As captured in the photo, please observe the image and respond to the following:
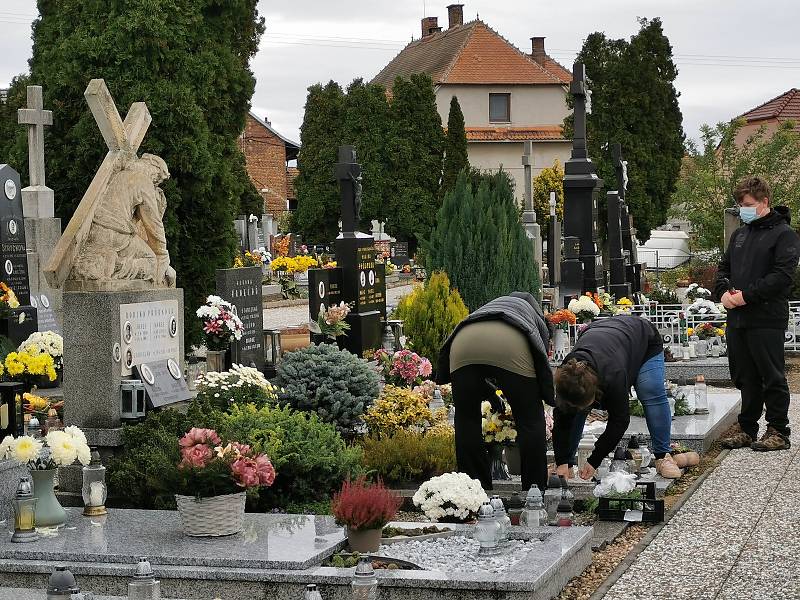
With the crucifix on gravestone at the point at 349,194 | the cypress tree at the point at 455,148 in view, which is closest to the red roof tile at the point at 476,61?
the cypress tree at the point at 455,148

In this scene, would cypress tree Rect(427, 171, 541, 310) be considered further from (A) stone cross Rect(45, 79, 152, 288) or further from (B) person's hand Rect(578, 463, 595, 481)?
(B) person's hand Rect(578, 463, 595, 481)

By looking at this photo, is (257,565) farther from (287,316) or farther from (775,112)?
(775,112)

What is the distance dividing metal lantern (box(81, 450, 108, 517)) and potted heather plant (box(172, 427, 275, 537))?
2.56ft

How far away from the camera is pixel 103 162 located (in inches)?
374

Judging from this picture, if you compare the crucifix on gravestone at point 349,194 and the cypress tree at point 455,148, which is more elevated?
the cypress tree at point 455,148

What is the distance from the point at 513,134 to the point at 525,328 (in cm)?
5048

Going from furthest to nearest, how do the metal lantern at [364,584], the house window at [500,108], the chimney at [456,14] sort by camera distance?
the chimney at [456,14] → the house window at [500,108] → the metal lantern at [364,584]

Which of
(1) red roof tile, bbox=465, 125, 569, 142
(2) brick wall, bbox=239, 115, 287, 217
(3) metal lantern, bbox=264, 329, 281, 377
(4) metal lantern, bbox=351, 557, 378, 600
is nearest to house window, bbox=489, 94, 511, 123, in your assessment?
(1) red roof tile, bbox=465, 125, 569, 142

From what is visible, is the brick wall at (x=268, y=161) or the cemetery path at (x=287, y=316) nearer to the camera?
the cemetery path at (x=287, y=316)

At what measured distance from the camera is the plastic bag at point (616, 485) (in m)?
7.79

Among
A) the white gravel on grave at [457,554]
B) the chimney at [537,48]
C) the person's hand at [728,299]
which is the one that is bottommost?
the white gravel on grave at [457,554]

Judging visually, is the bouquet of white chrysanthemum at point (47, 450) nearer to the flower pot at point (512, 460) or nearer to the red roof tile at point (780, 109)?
the flower pot at point (512, 460)

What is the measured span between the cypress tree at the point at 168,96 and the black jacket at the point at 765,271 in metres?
8.29

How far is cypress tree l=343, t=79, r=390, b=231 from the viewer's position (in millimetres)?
47312
